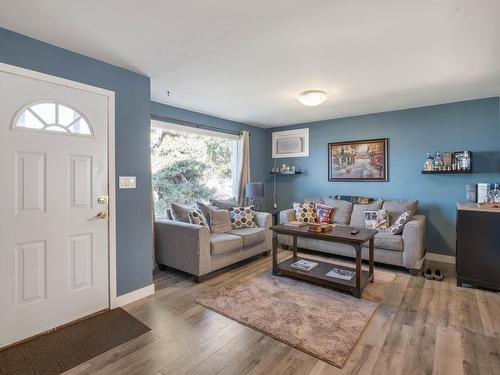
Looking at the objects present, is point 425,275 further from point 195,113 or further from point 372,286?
point 195,113

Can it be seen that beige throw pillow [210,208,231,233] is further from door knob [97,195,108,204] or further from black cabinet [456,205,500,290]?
black cabinet [456,205,500,290]

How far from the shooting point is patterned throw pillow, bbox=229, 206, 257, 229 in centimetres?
406

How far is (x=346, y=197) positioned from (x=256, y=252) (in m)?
1.84

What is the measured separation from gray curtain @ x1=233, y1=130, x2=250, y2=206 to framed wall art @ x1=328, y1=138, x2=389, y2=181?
153cm

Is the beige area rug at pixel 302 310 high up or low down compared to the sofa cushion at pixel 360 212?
down

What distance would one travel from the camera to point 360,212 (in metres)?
4.24

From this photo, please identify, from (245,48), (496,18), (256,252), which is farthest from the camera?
(256,252)

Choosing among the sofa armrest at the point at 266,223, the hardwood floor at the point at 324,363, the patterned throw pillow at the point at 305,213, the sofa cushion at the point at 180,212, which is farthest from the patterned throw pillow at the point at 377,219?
the sofa cushion at the point at 180,212

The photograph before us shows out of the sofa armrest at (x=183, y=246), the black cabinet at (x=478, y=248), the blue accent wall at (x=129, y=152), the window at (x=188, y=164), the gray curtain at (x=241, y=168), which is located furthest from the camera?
the gray curtain at (x=241, y=168)

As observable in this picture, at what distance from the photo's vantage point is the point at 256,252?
4.00 meters

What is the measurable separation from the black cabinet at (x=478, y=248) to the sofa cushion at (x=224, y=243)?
257 cm

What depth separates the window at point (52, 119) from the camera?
6.72 ft

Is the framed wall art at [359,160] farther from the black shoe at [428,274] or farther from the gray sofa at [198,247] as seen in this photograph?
the gray sofa at [198,247]

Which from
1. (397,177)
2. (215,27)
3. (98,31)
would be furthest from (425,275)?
(98,31)
